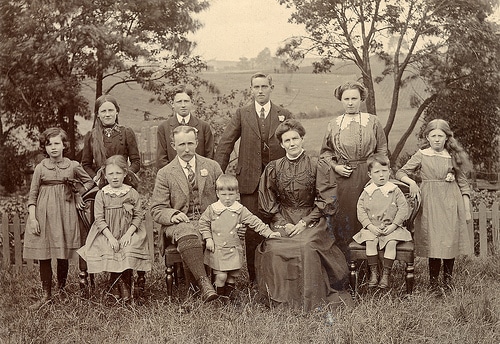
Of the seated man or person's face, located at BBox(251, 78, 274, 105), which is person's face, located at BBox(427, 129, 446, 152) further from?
the seated man

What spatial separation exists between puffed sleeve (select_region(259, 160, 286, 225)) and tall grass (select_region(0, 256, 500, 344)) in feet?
2.25

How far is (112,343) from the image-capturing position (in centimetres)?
342

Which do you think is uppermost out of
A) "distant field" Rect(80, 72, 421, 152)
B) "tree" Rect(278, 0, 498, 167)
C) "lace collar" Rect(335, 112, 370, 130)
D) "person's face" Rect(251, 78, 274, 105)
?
"tree" Rect(278, 0, 498, 167)

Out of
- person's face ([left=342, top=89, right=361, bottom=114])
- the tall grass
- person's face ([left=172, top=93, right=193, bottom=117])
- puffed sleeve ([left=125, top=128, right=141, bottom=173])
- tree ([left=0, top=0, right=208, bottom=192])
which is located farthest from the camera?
tree ([left=0, top=0, right=208, bottom=192])

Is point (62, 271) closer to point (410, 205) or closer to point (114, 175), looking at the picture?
point (114, 175)

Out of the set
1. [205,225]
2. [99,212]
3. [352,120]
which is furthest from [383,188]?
[99,212]

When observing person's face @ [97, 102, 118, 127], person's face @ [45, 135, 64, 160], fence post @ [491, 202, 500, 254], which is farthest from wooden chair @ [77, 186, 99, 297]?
fence post @ [491, 202, 500, 254]

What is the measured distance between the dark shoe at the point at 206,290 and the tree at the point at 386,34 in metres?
4.71

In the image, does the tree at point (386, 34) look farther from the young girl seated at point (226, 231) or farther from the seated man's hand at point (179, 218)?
the seated man's hand at point (179, 218)

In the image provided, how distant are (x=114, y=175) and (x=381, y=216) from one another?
210cm

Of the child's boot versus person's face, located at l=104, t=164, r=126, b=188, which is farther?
person's face, located at l=104, t=164, r=126, b=188

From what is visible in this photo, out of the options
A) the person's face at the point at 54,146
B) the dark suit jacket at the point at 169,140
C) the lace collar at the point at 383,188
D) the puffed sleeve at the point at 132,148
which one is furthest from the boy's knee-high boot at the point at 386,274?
the person's face at the point at 54,146

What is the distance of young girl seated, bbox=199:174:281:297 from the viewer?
162 inches

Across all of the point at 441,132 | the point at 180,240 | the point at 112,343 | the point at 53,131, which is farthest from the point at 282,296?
the point at 53,131
